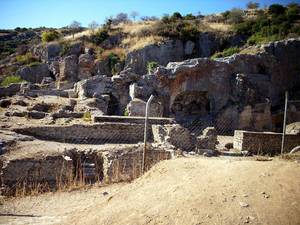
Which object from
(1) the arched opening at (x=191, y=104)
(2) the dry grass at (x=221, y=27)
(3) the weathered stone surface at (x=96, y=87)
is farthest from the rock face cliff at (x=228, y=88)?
(2) the dry grass at (x=221, y=27)

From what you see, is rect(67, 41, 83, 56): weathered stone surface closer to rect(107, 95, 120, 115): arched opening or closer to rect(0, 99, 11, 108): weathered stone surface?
rect(107, 95, 120, 115): arched opening

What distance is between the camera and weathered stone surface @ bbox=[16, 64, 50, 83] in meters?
39.9

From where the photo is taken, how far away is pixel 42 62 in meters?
43.5

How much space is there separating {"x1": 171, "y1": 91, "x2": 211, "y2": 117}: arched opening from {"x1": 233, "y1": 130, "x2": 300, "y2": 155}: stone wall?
32.2ft

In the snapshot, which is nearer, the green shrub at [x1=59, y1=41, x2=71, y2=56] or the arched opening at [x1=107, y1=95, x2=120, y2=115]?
the arched opening at [x1=107, y1=95, x2=120, y2=115]

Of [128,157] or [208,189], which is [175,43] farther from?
[208,189]

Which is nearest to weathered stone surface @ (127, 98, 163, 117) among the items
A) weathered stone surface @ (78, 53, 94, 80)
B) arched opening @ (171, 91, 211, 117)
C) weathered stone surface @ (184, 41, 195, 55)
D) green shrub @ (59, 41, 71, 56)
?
arched opening @ (171, 91, 211, 117)

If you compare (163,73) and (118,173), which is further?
(163,73)

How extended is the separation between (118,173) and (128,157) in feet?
2.06

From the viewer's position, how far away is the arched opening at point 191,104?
Answer: 25172 millimetres

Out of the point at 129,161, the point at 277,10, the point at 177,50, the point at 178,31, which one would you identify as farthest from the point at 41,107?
the point at 277,10

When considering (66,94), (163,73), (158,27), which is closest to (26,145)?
(163,73)

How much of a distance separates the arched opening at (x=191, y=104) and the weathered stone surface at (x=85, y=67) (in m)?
14.5

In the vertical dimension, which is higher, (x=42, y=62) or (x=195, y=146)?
(x=42, y=62)
